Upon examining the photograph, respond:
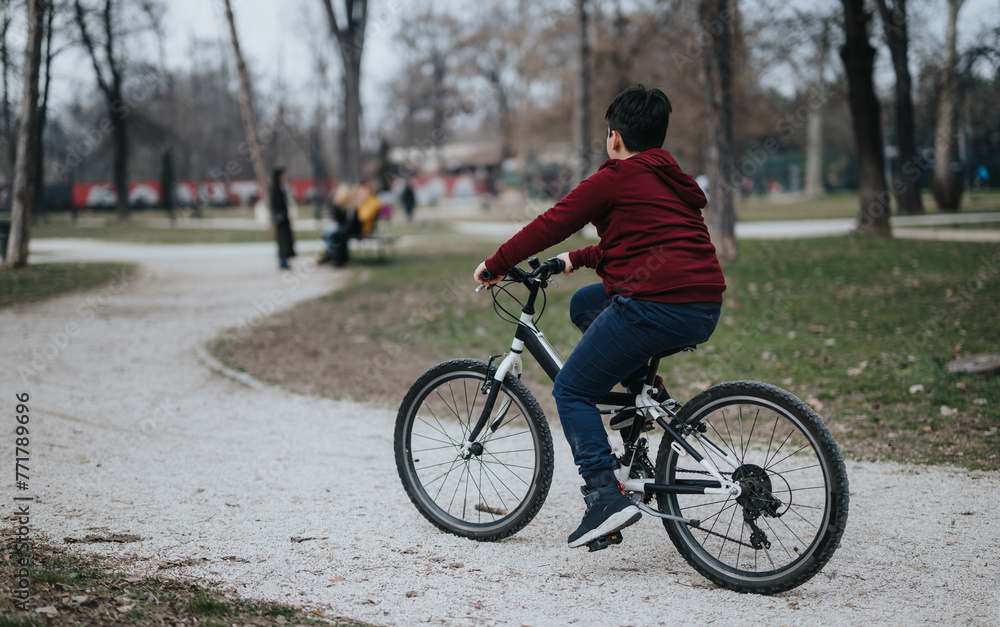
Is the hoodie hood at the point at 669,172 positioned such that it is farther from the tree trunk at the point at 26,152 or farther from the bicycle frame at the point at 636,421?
the tree trunk at the point at 26,152

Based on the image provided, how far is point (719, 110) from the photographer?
41.6ft

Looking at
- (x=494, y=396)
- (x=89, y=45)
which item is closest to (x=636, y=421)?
(x=494, y=396)

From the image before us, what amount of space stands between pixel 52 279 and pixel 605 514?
13.4 metres

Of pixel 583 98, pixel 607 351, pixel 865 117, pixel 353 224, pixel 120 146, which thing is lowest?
pixel 607 351

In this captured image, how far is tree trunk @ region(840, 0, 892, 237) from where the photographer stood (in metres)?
16.8

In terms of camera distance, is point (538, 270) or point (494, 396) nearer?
point (538, 270)

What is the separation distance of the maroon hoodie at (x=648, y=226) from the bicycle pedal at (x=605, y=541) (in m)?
0.99

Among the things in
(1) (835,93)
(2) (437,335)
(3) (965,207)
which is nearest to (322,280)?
(2) (437,335)

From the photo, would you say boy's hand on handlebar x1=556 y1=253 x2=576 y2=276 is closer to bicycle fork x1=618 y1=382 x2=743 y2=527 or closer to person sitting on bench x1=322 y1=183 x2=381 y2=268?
bicycle fork x1=618 y1=382 x2=743 y2=527

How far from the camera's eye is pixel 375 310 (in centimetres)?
1105

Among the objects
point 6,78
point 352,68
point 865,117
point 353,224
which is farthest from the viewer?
point 6,78

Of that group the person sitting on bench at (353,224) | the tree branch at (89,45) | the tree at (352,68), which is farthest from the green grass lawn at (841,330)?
the tree branch at (89,45)

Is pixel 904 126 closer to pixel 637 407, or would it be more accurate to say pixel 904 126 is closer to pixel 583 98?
pixel 583 98

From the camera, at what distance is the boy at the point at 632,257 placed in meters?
3.16
